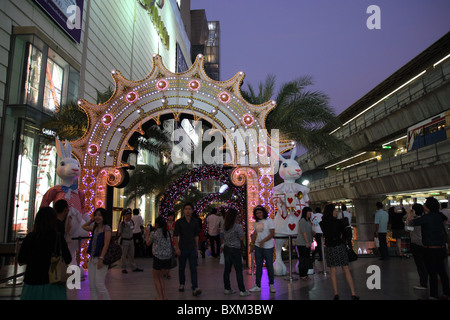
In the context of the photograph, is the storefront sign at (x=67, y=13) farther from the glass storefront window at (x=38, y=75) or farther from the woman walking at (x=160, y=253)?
the woman walking at (x=160, y=253)

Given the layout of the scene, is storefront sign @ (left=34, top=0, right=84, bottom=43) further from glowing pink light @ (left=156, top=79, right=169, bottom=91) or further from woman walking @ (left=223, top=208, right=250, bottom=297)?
woman walking @ (left=223, top=208, right=250, bottom=297)

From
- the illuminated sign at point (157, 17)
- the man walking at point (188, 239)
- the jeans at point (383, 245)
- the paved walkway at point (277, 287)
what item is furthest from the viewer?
the illuminated sign at point (157, 17)

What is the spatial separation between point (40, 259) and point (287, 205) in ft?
20.9

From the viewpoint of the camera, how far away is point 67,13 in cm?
1883

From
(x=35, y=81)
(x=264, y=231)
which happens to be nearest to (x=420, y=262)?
(x=264, y=231)

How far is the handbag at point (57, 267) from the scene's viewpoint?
4145mm

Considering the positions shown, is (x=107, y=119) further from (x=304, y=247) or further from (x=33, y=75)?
(x=33, y=75)

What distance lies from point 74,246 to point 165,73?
5209 mm

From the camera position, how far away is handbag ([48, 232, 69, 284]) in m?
4.14

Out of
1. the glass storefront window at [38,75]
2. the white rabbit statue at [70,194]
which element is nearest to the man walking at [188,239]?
the white rabbit statue at [70,194]

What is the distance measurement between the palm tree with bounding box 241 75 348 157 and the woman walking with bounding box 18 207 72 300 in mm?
11087

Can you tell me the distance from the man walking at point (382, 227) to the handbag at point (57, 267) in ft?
32.9

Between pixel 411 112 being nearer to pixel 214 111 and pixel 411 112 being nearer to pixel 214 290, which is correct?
pixel 214 111

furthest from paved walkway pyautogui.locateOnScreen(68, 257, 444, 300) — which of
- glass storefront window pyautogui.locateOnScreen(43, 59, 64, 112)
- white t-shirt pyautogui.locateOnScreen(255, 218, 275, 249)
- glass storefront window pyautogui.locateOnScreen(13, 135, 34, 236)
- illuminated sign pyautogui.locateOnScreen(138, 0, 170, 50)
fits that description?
illuminated sign pyautogui.locateOnScreen(138, 0, 170, 50)
